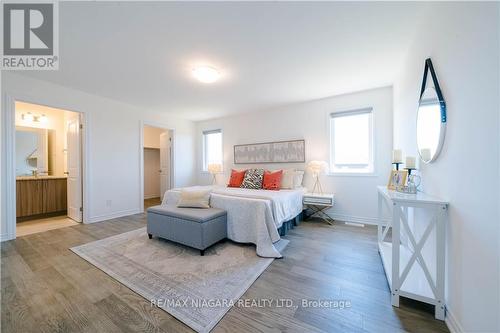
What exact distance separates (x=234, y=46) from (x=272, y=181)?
92.8 inches

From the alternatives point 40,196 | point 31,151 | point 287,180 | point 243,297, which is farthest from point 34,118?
point 243,297

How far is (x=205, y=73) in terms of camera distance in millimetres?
2658

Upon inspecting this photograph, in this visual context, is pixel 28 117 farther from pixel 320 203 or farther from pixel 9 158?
pixel 320 203

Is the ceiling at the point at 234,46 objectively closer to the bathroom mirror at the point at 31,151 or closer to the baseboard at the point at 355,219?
the bathroom mirror at the point at 31,151

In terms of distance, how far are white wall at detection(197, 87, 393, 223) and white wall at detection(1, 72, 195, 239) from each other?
2.40 m

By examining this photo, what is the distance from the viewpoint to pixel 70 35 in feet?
6.40

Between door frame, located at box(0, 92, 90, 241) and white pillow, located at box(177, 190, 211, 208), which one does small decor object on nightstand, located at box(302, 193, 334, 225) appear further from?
door frame, located at box(0, 92, 90, 241)

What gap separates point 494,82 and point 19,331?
312cm

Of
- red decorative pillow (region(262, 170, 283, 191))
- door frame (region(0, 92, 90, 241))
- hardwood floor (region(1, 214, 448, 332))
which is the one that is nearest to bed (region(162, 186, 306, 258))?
hardwood floor (region(1, 214, 448, 332))

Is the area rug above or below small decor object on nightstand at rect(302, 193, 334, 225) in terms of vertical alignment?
below

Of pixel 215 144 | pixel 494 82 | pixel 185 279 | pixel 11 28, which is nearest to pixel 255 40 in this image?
pixel 494 82

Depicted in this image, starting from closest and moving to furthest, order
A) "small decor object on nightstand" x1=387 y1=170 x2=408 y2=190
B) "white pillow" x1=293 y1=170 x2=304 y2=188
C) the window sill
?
1. "small decor object on nightstand" x1=387 y1=170 x2=408 y2=190
2. the window sill
3. "white pillow" x1=293 y1=170 x2=304 y2=188

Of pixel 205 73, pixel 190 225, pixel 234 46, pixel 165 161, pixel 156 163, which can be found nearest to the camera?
pixel 234 46

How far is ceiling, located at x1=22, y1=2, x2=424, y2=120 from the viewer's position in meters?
1.67
